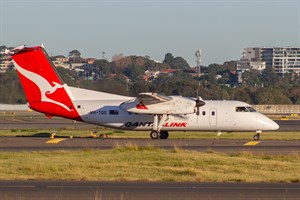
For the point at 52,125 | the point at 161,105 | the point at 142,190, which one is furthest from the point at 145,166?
the point at 52,125

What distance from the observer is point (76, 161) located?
→ 2962 cm

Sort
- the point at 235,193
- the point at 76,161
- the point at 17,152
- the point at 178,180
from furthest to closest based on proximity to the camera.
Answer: the point at 17,152 → the point at 76,161 → the point at 178,180 → the point at 235,193

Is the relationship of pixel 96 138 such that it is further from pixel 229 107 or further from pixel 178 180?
pixel 178 180

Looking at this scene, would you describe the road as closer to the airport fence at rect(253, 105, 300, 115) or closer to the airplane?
the airplane

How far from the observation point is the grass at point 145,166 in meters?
24.5

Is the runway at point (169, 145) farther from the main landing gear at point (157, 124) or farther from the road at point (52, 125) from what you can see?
the road at point (52, 125)

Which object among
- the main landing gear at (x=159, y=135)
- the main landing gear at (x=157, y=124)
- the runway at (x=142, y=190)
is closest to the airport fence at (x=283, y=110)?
the main landing gear at (x=159, y=135)

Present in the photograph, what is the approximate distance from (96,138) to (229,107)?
314 inches

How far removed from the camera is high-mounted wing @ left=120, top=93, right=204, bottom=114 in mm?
45031

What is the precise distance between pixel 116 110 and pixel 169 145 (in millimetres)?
7585

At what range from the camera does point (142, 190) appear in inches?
818

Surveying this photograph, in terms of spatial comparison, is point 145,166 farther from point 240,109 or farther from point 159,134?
point 240,109

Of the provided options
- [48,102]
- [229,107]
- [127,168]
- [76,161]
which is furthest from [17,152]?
[229,107]

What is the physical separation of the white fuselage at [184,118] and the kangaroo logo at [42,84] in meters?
1.01
